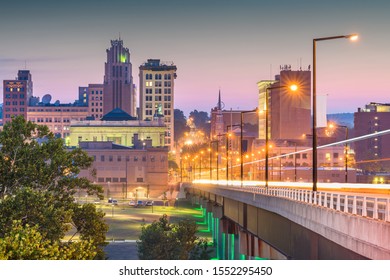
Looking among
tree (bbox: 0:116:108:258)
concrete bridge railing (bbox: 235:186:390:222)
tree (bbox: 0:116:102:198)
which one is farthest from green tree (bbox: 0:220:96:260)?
tree (bbox: 0:116:102:198)

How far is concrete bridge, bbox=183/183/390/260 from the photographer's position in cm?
2841

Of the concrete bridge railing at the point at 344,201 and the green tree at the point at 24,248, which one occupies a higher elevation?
the concrete bridge railing at the point at 344,201

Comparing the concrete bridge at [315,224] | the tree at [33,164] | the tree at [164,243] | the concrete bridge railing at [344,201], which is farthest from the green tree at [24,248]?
the tree at [164,243]

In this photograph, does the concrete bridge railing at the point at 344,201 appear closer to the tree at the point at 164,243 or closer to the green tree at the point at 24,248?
the green tree at the point at 24,248

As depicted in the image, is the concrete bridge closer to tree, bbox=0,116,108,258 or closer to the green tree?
tree, bbox=0,116,108,258

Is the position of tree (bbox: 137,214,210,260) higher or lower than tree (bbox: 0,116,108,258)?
lower

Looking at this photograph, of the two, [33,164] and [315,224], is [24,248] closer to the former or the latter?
[315,224]

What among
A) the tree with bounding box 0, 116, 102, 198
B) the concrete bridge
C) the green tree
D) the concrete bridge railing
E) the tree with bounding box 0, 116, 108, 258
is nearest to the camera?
the concrete bridge

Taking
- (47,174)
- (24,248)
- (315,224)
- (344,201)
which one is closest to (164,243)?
(47,174)

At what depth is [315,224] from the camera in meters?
37.3

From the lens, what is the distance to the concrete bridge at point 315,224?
93.2 ft

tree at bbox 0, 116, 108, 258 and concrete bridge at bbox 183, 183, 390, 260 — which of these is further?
tree at bbox 0, 116, 108, 258

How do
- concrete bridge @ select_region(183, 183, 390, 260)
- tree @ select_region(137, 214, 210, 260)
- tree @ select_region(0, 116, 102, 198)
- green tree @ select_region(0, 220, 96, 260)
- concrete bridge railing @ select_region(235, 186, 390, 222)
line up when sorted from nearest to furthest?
concrete bridge @ select_region(183, 183, 390, 260) < concrete bridge railing @ select_region(235, 186, 390, 222) < green tree @ select_region(0, 220, 96, 260) < tree @ select_region(0, 116, 102, 198) < tree @ select_region(137, 214, 210, 260)
